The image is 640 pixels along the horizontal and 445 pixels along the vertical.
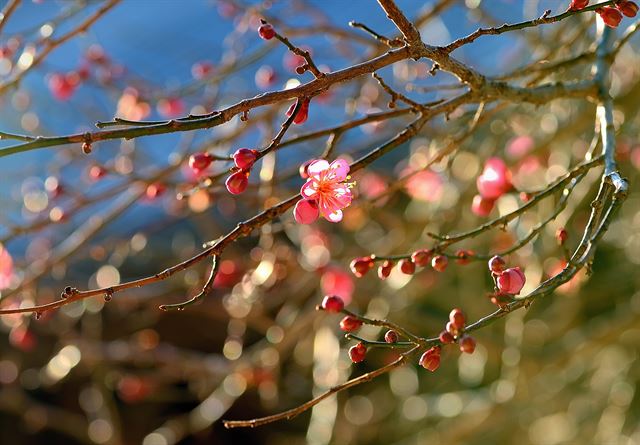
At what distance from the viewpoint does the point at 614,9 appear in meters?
1.21

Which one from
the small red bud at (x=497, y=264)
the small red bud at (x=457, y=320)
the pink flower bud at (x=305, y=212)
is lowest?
the small red bud at (x=457, y=320)

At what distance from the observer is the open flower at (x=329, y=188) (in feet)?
4.04

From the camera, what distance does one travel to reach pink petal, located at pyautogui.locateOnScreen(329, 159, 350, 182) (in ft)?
4.00

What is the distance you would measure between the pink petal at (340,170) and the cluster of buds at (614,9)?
40 cm

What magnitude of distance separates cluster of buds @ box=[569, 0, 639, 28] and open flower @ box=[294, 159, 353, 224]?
0.41 m

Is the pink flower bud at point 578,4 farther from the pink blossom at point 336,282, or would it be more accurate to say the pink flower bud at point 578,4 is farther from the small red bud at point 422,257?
the pink blossom at point 336,282

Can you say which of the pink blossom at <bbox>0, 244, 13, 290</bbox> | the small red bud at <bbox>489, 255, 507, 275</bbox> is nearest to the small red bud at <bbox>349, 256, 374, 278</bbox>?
the small red bud at <bbox>489, 255, 507, 275</bbox>

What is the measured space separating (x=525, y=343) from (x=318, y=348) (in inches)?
31.4

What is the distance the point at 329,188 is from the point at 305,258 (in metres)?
1.80

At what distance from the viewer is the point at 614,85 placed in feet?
9.78

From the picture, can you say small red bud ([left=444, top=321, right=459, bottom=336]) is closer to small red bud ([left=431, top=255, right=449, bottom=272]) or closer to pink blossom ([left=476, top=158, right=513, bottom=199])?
small red bud ([left=431, top=255, right=449, bottom=272])

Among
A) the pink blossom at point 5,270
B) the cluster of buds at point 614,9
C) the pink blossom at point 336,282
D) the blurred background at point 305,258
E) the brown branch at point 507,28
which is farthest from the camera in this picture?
the pink blossom at point 336,282

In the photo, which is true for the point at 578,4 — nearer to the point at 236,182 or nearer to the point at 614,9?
Answer: the point at 614,9

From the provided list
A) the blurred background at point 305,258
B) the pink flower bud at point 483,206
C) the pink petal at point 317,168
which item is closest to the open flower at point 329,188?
the pink petal at point 317,168
